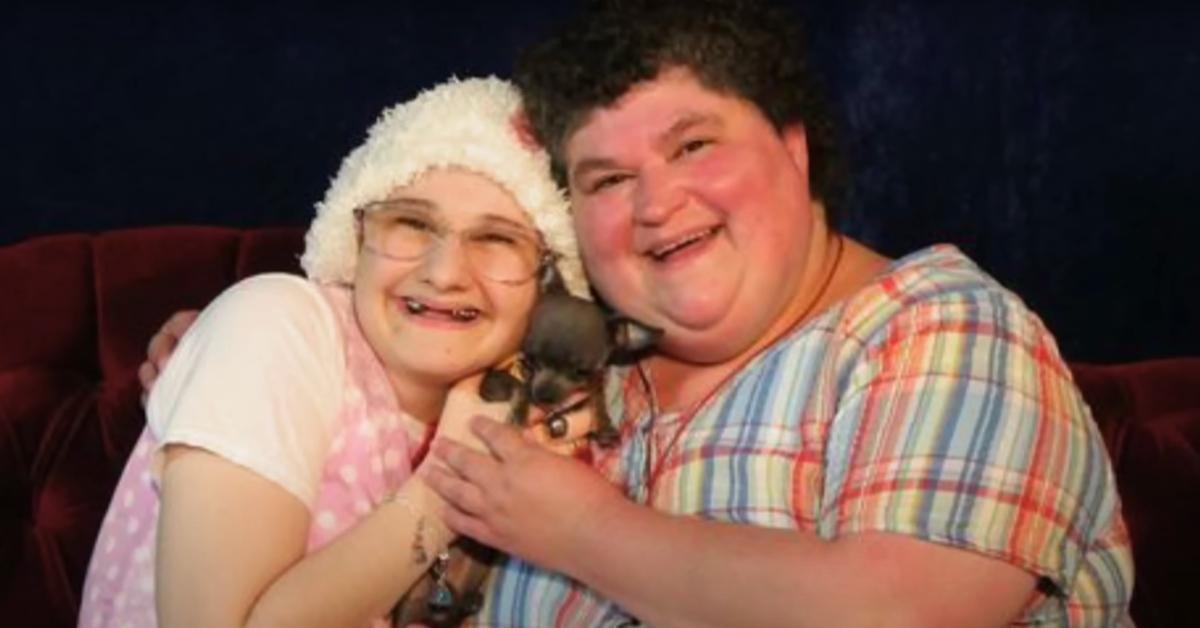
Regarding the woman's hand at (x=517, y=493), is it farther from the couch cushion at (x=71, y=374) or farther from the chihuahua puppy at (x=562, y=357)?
the couch cushion at (x=71, y=374)

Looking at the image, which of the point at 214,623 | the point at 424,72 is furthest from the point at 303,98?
the point at 214,623

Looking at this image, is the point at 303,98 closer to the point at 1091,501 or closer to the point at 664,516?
→ the point at 664,516

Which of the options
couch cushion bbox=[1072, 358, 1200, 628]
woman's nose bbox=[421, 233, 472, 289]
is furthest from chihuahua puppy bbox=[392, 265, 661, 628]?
couch cushion bbox=[1072, 358, 1200, 628]

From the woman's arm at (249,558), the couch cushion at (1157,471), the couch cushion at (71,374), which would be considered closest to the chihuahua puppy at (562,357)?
the woman's arm at (249,558)

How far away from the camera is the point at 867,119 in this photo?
2301mm

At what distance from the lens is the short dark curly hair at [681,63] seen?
1.57 meters

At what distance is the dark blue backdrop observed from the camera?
2.21 metres

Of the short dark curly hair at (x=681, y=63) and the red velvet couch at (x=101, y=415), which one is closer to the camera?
the short dark curly hair at (x=681, y=63)

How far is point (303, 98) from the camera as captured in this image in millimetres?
2324

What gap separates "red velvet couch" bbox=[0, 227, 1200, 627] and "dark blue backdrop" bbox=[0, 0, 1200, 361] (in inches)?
10.0

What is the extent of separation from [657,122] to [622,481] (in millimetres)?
411

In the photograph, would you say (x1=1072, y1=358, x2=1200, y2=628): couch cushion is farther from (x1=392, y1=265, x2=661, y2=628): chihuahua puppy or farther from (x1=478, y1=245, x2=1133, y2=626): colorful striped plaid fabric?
(x1=392, y1=265, x2=661, y2=628): chihuahua puppy

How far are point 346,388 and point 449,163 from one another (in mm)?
278

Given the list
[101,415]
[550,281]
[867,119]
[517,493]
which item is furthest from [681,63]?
[101,415]
